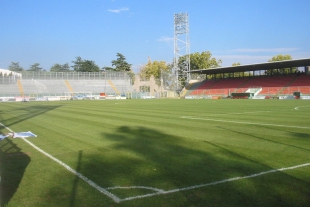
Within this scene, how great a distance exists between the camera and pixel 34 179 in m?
6.44

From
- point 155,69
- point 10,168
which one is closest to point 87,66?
point 155,69

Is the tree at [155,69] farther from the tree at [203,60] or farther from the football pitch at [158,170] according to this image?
the football pitch at [158,170]

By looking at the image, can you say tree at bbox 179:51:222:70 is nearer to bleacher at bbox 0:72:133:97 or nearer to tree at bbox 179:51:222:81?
tree at bbox 179:51:222:81

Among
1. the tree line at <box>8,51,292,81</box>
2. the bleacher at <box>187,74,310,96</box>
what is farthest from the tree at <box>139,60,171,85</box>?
the bleacher at <box>187,74,310,96</box>

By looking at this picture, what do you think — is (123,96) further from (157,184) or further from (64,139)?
(157,184)

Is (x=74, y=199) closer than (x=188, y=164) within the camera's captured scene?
Yes

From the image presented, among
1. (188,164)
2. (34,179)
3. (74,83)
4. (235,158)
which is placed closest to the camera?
(34,179)

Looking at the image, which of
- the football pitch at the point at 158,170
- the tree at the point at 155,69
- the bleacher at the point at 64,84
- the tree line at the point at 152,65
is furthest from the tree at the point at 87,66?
the football pitch at the point at 158,170

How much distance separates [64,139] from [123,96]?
66781mm

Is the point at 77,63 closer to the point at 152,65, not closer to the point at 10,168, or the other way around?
the point at 152,65

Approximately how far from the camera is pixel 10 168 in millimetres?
7344

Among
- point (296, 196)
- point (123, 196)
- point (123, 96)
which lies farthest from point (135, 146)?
point (123, 96)

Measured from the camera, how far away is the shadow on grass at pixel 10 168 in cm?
562

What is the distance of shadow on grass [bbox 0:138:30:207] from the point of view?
18.4 feet
